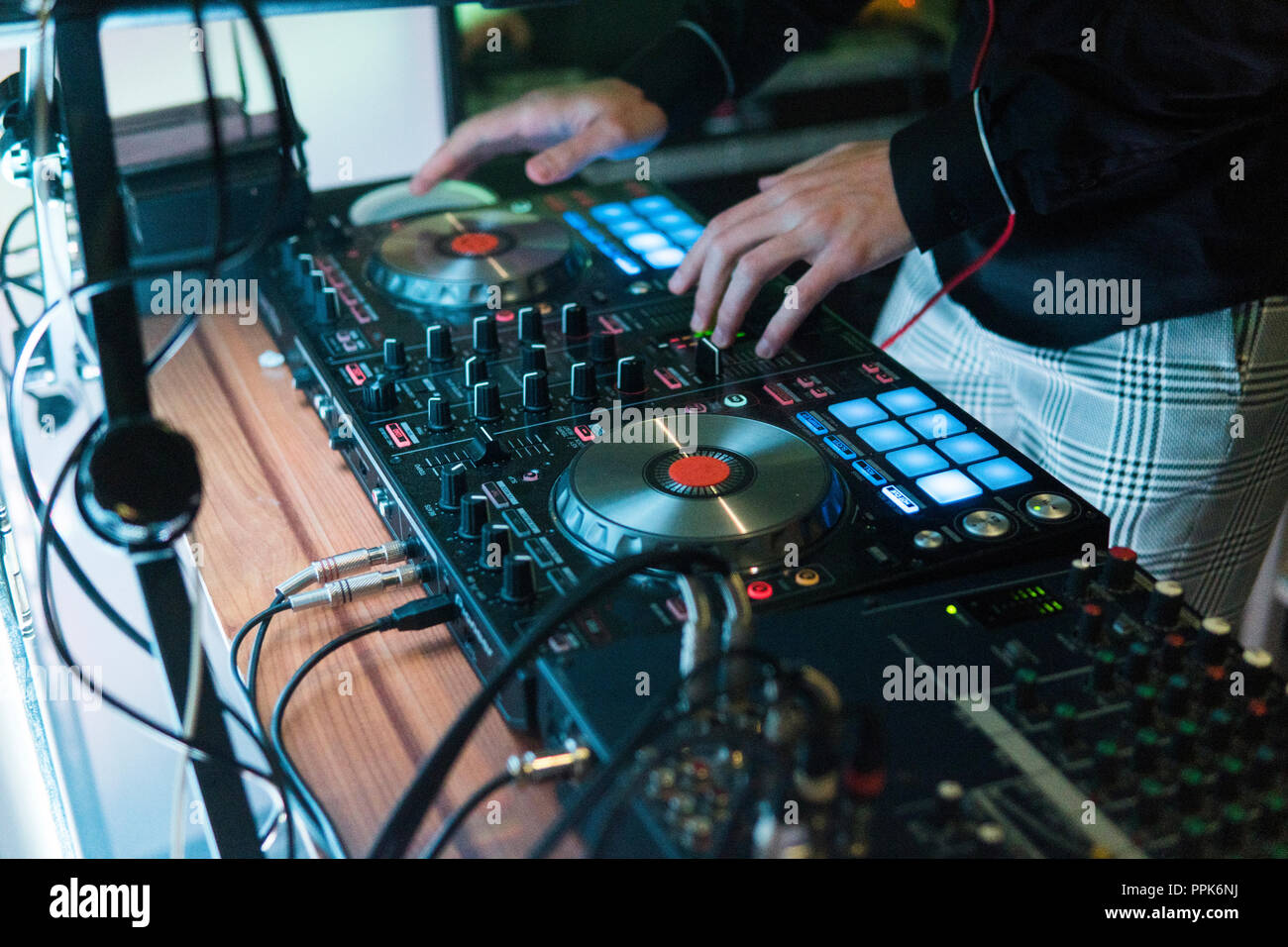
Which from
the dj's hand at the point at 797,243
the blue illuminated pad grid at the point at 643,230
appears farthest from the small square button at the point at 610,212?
the dj's hand at the point at 797,243

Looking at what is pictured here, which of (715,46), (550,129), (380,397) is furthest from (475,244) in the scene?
(715,46)

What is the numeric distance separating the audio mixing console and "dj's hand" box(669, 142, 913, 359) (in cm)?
4

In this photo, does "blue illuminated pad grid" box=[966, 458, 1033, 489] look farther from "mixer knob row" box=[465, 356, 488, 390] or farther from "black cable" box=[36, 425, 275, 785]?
"black cable" box=[36, 425, 275, 785]

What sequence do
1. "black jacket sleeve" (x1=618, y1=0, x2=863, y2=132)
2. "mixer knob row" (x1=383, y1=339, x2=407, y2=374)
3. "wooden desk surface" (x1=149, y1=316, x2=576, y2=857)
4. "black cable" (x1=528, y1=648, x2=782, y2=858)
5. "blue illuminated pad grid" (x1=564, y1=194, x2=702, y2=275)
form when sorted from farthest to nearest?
"black jacket sleeve" (x1=618, y1=0, x2=863, y2=132), "blue illuminated pad grid" (x1=564, y1=194, x2=702, y2=275), "mixer knob row" (x1=383, y1=339, x2=407, y2=374), "wooden desk surface" (x1=149, y1=316, x2=576, y2=857), "black cable" (x1=528, y1=648, x2=782, y2=858)

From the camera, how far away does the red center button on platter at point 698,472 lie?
899mm

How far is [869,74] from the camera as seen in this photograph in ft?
9.64

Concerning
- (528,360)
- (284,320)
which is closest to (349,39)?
(284,320)

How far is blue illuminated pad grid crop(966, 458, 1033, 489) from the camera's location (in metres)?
0.94

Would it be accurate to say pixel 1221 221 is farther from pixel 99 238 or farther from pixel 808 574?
pixel 99 238

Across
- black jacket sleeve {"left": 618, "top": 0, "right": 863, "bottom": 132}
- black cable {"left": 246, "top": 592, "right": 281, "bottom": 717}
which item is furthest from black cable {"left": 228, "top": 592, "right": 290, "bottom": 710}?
black jacket sleeve {"left": 618, "top": 0, "right": 863, "bottom": 132}

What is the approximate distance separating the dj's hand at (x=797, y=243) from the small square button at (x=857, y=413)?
0.38ft

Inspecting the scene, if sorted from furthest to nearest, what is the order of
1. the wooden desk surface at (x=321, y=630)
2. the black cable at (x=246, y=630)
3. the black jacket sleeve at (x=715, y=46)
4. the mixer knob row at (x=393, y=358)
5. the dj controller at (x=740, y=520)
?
Result: 1. the black jacket sleeve at (x=715, y=46)
2. the mixer knob row at (x=393, y=358)
3. the black cable at (x=246, y=630)
4. the wooden desk surface at (x=321, y=630)
5. the dj controller at (x=740, y=520)

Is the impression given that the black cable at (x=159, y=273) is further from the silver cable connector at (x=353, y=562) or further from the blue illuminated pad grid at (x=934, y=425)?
the blue illuminated pad grid at (x=934, y=425)
